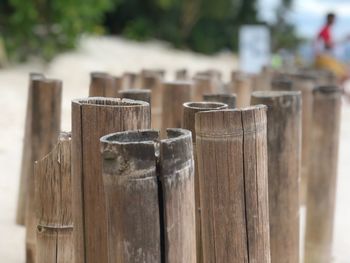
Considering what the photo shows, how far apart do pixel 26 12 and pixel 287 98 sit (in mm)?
8852

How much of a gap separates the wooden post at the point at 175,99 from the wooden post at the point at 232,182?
157 cm

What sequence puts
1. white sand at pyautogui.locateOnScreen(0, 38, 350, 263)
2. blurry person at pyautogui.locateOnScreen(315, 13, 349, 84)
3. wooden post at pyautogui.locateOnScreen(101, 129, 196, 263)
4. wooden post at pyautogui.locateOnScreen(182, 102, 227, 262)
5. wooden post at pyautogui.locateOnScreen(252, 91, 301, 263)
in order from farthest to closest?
blurry person at pyautogui.locateOnScreen(315, 13, 349, 84), white sand at pyautogui.locateOnScreen(0, 38, 350, 263), wooden post at pyautogui.locateOnScreen(252, 91, 301, 263), wooden post at pyautogui.locateOnScreen(182, 102, 227, 262), wooden post at pyautogui.locateOnScreen(101, 129, 196, 263)

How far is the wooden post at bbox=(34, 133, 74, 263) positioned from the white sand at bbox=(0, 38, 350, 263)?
74 cm

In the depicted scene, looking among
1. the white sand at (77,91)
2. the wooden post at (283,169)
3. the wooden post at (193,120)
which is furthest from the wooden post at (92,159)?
the white sand at (77,91)

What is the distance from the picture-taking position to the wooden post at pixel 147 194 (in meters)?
1.58

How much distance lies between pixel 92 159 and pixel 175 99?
1.76 meters

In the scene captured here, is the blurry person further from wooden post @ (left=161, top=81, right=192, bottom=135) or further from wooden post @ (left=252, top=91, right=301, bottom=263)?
wooden post @ (left=252, top=91, right=301, bottom=263)

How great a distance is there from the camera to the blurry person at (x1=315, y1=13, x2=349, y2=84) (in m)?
9.79

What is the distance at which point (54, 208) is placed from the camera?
8.17ft

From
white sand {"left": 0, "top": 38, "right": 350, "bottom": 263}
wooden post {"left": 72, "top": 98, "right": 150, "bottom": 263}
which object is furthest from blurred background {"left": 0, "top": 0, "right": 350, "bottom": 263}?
wooden post {"left": 72, "top": 98, "right": 150, "bottom": 263}

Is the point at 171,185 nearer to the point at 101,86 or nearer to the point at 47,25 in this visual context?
the point at 101,86

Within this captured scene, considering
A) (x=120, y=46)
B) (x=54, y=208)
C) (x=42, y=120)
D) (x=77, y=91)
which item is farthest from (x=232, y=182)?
(x=120, y=46)


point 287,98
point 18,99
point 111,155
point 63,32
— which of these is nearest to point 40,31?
point 63,32

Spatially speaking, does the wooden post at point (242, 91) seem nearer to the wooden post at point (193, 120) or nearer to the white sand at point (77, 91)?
the white sand at point (77, 91)
